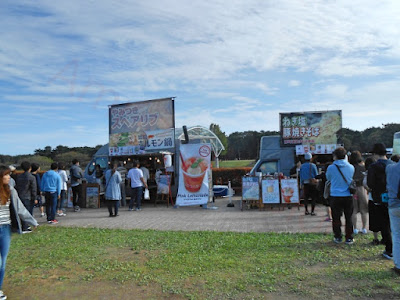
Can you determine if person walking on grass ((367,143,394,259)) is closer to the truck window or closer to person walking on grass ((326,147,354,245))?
person walking on grass ((326,147,354,245))

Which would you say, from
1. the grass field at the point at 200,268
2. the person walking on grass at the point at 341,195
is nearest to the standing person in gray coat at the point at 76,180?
the grass field at the point at 200,268

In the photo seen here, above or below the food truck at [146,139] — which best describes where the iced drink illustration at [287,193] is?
below

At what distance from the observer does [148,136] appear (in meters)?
14.2

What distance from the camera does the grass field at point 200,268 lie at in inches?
162

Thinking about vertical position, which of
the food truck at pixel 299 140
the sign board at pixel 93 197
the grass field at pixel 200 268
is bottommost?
the grass field at pixel 200 268

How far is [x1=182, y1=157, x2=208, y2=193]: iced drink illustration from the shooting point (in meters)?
11.9

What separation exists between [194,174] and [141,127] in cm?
399

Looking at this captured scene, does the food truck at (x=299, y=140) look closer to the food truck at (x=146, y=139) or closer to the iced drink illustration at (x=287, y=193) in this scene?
the iced drink illustration at (x=287, y=193)

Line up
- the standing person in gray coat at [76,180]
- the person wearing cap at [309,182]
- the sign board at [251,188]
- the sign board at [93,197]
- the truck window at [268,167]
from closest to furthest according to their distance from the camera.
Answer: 1. the person wearing cap at [309,182]
2. the sign board at [251,188]
3. the standing person in gray coat at [76,180]
4. the sign board at [93,197]
5. the truck window at [268,167]

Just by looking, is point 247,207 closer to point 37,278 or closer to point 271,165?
point 271,165

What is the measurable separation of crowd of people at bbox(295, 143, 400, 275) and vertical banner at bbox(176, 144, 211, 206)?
15.7 feet

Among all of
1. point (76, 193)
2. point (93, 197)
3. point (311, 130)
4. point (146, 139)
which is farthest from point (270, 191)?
point (76, 193)

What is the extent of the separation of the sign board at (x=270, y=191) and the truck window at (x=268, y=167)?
2.31m

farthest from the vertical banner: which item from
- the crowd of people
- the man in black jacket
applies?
the man in black jacket
